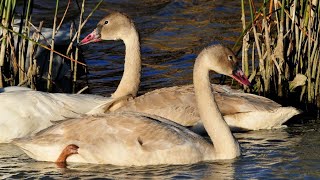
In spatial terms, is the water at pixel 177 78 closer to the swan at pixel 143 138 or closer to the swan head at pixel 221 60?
the swan at pixel 143 138

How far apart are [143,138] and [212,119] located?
27.7 inches

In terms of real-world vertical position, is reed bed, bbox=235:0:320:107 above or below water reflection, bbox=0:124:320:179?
above

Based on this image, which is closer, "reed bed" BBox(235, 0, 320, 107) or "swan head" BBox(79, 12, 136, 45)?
"reed bed" BBox(235, 0, 320, 107)

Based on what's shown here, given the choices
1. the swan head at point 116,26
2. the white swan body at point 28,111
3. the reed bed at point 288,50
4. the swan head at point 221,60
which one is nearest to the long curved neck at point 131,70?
the swan head at point 116,26

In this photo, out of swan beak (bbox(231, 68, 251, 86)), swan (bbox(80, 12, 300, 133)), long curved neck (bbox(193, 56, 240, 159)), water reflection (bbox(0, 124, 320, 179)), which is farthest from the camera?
swan (bbox(80, 12, 300, 133))

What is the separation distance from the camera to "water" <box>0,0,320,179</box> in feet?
28.9

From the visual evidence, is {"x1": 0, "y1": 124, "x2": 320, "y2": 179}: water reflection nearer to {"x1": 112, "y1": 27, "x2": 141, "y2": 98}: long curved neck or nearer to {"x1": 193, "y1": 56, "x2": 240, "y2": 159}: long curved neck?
{"x1": 193, "y1": 56, "x2": 240, "y2": 159}: long curved neck

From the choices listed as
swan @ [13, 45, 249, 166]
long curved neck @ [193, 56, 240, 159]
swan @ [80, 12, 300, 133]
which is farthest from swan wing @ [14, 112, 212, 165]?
swan @ [80, 12, 300, 133]

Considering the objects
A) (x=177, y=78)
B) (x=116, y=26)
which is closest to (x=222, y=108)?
(x=116, y=26)

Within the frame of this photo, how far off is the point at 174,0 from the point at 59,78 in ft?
24.2

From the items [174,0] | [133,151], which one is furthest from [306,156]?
[174,0]

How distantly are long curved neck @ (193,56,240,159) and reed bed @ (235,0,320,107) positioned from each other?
1547 mm

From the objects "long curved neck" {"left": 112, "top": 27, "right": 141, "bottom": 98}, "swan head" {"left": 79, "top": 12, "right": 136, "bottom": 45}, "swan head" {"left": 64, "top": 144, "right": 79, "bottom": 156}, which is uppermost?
"swan head" {"left": 79, "top": 12, "right": 136, "bottom": 45}

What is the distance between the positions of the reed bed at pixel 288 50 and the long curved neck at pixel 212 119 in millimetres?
1547
